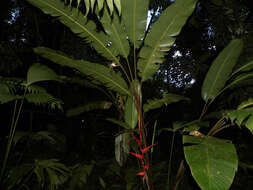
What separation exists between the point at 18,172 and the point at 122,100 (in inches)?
31.0

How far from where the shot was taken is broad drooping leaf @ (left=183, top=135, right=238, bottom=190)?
21.6 inches

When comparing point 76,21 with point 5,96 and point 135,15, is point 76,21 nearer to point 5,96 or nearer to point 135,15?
point 135,15

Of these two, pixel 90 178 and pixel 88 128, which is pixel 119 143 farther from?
pixel 88 128

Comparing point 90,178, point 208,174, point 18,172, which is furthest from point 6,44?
point 208,174

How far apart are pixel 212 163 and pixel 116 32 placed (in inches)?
29.7

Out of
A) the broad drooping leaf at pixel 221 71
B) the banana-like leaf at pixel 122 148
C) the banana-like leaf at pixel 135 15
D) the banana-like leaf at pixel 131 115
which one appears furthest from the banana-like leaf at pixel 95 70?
the broad drooping leaf at pixel 221 71

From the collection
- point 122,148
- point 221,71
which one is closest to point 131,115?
point 122,148

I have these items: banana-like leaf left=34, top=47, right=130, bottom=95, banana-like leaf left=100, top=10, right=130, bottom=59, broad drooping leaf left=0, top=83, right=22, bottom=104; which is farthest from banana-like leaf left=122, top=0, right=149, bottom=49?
broad drooping leaf left=0, top=83, right=22, bottom=104

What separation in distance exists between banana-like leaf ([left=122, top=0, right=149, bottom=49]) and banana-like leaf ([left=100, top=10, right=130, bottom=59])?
0.17ft

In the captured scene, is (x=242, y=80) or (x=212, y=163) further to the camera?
(x=242, y=80)

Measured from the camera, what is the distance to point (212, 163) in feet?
1.92

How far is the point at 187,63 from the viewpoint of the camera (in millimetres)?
2469

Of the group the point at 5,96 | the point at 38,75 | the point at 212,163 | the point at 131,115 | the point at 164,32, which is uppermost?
the point at 164,32

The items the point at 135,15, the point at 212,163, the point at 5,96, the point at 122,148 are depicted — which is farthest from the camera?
the point at 122,148
